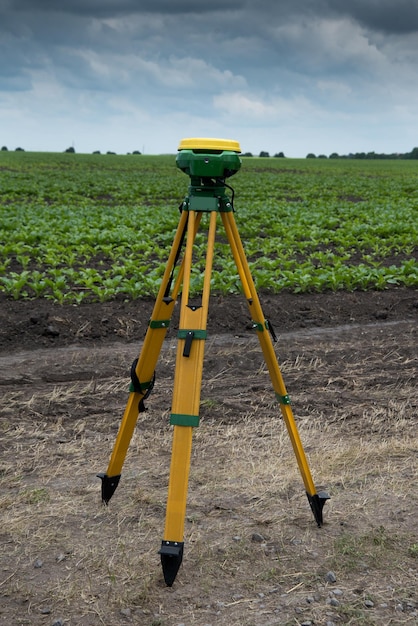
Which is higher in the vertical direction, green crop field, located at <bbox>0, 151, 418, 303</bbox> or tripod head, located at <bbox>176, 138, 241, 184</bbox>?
tripod head, located at <bbox>176, 138, 241, 184</bbox>

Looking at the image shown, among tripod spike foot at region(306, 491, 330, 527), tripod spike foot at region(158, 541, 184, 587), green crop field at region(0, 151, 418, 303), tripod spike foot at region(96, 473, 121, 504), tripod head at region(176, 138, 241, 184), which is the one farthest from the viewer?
green crop field at region(0, 151, 418, 303)

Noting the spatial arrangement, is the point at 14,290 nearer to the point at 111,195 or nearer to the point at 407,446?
the point at 407,446

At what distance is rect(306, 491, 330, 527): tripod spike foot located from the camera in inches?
160

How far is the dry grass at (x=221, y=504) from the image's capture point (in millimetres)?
3447

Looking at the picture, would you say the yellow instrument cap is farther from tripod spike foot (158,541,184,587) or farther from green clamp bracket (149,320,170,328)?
tripod spike foot (158,541,184,587)

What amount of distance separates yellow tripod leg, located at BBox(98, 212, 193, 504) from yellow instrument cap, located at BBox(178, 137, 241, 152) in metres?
0.35

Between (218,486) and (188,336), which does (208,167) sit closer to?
(188,336)

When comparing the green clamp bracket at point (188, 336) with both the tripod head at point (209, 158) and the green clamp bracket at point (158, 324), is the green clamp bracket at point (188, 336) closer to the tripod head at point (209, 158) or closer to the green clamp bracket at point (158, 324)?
the green clamp bracket at point (158, 324)

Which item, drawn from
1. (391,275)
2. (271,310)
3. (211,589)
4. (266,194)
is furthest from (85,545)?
(266,194)

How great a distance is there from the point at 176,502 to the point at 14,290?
6323mm

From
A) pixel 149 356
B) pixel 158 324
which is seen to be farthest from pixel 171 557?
pixel 158 324

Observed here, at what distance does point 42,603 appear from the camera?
11.2 feet

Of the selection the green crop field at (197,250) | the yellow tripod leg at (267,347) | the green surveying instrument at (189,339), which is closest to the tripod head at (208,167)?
the green surveying instrument at (189,339)

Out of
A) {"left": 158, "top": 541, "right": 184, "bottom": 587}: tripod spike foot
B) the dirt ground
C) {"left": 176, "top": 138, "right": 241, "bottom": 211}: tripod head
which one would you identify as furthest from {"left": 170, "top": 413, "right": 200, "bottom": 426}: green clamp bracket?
{"left": 176, "top": 138, "right": 241, "bottom": 211}: tripod head
